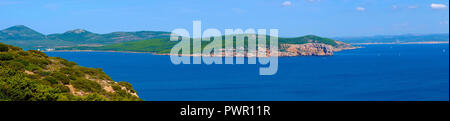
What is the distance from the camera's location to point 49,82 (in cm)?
3500

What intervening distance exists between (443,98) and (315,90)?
3229 centimetres

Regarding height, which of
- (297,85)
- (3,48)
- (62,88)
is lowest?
(297,85)

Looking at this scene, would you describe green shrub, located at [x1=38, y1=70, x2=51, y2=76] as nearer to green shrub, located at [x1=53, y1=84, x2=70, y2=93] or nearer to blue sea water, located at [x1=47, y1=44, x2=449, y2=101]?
green shrub, located at [x1=53, y1=84, x2=70, y2=93]

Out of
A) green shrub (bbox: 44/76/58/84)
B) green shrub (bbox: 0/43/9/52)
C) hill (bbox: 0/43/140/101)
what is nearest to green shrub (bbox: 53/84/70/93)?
hill (bbox: 0/43/140/101)

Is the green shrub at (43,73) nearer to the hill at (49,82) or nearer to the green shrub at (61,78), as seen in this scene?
the hill at (49,82)

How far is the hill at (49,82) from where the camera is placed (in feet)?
95.1

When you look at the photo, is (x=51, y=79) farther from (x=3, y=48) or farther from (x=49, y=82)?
(x=3, y=48)

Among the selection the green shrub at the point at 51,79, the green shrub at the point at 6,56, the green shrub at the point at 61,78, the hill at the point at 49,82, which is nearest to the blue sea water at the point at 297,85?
the hill at the point at 49,82

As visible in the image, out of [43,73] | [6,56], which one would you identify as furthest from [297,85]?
[43,73]

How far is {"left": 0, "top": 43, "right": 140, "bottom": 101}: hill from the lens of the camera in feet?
95.1
